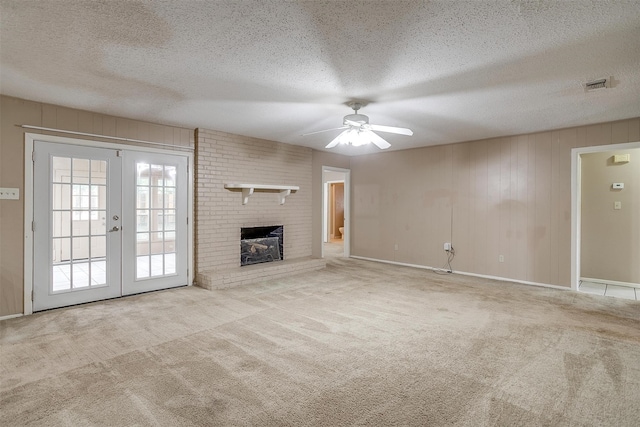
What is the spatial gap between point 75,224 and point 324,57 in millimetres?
3629

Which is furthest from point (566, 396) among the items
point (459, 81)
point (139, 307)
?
point (139, 307)

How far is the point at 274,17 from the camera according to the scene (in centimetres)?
197

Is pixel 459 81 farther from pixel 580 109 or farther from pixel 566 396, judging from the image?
pixel 566 396

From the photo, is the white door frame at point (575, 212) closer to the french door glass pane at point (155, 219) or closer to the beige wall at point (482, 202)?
the beige wall at point (482, 202)

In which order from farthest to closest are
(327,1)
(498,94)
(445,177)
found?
(445,177) < (498,94) < (327,1)

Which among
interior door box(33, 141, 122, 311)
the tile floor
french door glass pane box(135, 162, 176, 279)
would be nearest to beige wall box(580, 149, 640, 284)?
the tile floor

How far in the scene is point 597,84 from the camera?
2.97m

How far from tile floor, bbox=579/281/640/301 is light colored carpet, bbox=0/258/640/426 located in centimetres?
40

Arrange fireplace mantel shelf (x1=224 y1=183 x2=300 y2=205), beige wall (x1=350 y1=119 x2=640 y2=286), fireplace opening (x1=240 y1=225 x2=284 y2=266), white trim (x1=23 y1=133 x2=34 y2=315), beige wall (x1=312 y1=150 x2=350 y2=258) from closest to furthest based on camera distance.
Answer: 1. white trim (x1=23 y1=133 x2=34 y2=315)
2. beige wall (x1=350 y1=119 x2=640 y2=286)
3. fireplace mantel shelf (x1=224 y1=183 x2=300 y2=205)
4. fireplace opening (x1=240 y1=225 x2=284 y2=266)
5. beige wall (x1=312 y1=150 x2=350 y2=258)

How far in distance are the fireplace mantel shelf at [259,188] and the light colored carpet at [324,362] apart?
1832 mm

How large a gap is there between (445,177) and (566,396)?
449 cm

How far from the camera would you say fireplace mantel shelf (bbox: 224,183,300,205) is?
5.16 meters

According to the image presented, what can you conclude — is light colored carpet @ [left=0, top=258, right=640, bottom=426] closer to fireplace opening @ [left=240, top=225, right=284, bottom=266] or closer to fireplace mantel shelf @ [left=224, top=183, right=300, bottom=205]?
fireplace opening @ [left=240, top=225, right=284, bottom=266]

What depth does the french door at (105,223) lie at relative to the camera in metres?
3.69
